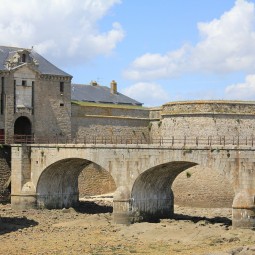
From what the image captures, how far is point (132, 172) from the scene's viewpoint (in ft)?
114

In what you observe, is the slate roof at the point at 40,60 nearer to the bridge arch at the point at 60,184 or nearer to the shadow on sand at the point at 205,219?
the bridge arch at the point at 60,184

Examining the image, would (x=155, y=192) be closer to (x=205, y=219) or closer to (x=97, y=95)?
(x=205, y=219)

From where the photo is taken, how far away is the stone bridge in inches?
1213

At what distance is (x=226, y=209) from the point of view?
133ft

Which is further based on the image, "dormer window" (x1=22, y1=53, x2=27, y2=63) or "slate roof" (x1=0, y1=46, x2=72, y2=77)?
"slate roof" (x1=0, y1=46, x2=72, y2=77)

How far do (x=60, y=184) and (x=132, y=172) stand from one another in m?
8.14

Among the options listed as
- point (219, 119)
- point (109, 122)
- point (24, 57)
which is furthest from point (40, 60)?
point (219, 119)

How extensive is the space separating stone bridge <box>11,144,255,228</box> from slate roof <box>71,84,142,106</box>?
12.6 metres

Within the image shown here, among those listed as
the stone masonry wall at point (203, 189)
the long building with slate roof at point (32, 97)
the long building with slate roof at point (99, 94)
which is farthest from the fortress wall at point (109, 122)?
the stone masonry wall at point (203, 189)

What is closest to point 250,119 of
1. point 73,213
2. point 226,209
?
point 226,209

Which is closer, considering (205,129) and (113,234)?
(113,234)

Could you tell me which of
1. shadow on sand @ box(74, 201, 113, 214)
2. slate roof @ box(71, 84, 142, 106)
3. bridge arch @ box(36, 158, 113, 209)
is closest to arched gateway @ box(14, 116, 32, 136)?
bridge arch @ box(36, 158, 113, 209)

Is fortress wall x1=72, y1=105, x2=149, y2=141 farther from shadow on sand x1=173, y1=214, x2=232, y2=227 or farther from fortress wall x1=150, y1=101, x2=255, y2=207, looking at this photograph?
shadow on sand x1=173, y1=214, x2=232, y2=227

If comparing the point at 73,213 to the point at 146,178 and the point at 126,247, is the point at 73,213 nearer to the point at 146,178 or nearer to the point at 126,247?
the point at 146,178
